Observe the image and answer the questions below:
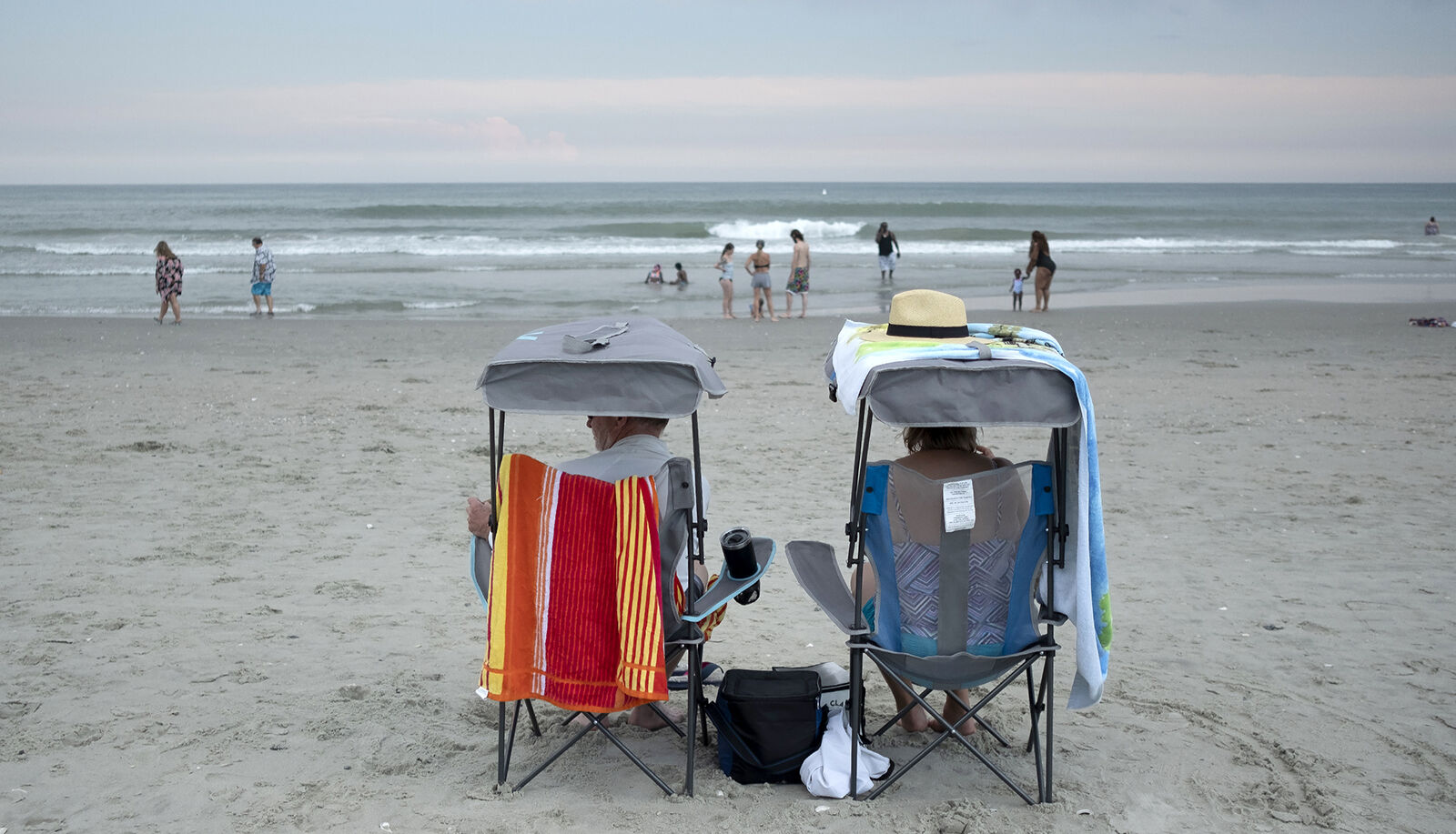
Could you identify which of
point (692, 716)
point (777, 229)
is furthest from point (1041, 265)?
point (777, 229)

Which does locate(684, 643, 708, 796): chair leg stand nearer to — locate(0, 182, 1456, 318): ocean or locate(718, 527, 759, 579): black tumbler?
locate(718, 527, 759, 579): black tumbler

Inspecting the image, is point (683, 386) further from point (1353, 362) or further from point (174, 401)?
point (1353, 362)

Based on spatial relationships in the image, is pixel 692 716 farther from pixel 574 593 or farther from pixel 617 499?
pixel 617 499

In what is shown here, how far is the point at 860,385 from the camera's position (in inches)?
116

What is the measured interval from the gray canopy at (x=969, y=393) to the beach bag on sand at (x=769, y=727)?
96cm

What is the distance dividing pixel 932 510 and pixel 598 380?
1.03 m

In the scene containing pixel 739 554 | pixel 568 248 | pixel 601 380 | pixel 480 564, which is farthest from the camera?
pixel 568 248

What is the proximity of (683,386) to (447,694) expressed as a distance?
5.46 feet

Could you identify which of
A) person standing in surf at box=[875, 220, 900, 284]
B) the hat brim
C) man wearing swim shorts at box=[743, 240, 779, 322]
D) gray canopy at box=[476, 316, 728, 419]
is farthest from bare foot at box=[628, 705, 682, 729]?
person standing in surf at box=[875, 220, 900, 284]

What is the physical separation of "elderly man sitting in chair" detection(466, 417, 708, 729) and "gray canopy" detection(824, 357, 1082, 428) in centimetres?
74

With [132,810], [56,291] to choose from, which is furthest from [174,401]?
[56,291]

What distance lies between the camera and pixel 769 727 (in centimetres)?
335

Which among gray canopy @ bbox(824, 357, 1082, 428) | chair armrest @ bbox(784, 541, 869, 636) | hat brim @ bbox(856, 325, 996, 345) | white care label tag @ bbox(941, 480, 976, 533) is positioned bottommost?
chair armrest @ bbox(784, 541, 869, 636)

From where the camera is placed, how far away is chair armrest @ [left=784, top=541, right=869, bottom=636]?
3.42 metres
